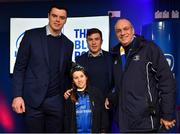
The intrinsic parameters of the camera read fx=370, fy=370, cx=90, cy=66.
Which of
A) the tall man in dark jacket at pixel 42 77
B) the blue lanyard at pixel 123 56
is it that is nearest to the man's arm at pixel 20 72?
the tall man in dark jacket at pixel 42 77

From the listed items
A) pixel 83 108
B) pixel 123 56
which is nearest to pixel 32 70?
pixel 83 108

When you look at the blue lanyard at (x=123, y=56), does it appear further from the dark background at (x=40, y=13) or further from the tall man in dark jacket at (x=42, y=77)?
the dark background at (x=40, y=13)

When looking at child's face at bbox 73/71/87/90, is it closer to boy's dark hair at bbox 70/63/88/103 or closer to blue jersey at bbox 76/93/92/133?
boy's dark hair at bbox 70/63/88/103

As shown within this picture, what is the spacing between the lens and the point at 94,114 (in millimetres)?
2926

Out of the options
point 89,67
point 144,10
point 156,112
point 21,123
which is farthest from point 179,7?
point 21,123

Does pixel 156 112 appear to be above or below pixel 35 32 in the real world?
below

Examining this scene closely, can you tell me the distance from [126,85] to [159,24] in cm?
119

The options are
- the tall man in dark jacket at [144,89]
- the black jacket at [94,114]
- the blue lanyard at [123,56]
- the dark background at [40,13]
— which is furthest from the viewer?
the dark background at [40,13]

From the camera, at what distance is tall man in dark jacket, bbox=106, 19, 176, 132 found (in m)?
2.67

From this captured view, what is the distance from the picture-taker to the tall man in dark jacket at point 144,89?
2.67m

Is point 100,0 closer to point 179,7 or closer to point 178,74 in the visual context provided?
point 179,7

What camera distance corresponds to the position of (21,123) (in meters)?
4.43

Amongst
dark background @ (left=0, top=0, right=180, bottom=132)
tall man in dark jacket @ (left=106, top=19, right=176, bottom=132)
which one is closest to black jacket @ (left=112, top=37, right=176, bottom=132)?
tall man in dark jacket @ (left=106, top=19, right=176, bottom=132)

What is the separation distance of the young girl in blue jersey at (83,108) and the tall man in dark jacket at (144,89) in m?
0.21
